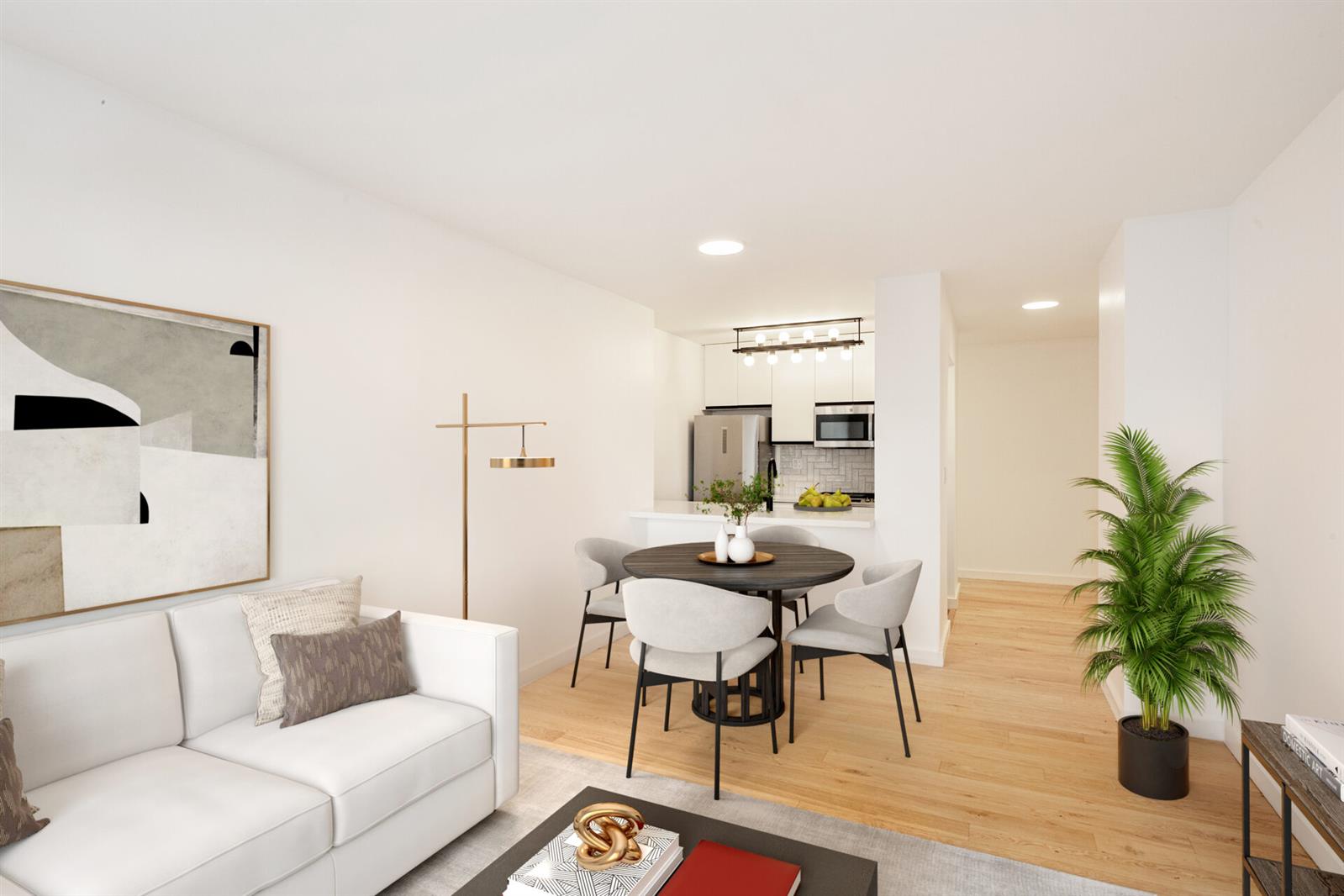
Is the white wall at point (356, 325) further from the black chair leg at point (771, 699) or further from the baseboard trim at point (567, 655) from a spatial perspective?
the black chair leg at point (771, 699)

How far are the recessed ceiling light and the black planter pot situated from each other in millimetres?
2996

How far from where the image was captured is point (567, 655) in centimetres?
466

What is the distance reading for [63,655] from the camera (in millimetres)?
2002

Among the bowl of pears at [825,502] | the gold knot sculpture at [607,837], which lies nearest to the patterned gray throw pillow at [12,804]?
the gold knot sculpture at [607,837]

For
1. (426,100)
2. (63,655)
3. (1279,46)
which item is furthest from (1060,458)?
(63,655)

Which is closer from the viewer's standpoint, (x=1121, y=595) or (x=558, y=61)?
(x=558, y=61)

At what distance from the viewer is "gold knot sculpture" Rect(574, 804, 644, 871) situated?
1.60 meters

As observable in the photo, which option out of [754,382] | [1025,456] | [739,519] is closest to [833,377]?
[754,382]

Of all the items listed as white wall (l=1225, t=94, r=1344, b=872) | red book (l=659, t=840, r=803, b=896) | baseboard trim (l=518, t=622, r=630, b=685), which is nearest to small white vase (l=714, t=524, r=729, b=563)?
baseboard trim (l=518, t=622, r=630, b=685)

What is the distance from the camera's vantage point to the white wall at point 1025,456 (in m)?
7.04

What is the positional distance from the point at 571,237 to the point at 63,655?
279 cm

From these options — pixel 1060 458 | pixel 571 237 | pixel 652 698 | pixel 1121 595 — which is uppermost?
pixel 571 237

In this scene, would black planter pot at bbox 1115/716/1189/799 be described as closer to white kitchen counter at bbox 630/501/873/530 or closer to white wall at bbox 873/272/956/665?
white wall at bbox 873/272/956/665

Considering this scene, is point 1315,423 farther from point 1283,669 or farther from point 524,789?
point 524,789
